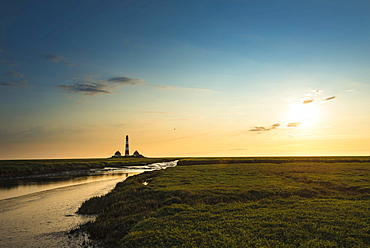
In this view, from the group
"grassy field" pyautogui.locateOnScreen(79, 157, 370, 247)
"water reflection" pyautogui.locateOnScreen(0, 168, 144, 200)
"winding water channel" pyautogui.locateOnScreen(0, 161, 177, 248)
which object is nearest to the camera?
"grassy field" pyautogui.locateOnScreen(79, 157, 370, 247)

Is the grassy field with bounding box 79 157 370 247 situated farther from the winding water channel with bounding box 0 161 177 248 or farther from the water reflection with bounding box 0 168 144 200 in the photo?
the water reflection with bounding box 0 168 144 200

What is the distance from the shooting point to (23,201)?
31094mm

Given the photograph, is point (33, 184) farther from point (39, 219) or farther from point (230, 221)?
point (230, 221)

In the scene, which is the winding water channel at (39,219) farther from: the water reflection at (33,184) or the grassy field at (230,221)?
the water reflection at (33,184)

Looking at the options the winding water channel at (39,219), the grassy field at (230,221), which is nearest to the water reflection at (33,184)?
the winding water channel at (39,219)

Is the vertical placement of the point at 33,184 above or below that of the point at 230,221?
→ below

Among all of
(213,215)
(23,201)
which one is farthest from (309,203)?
(23,201)

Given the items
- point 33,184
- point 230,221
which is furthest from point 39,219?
point 33,184

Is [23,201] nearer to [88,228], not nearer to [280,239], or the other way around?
[88,228]

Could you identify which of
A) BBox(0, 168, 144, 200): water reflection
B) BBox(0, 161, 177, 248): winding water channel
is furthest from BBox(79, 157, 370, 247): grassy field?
BBox(0, 168, 144, 200): water reflection

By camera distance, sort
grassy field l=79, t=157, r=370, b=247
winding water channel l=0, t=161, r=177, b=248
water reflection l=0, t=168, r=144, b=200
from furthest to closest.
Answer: water reflection l=0, t=168, r=144, b=200, winding water channel l=0, t=161, r=177, b=248, grassy field l=79, t=157, r=370, b=247

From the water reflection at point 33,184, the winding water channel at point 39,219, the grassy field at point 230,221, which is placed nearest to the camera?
the grassy field at point 230,221

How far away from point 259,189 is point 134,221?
47.0ft

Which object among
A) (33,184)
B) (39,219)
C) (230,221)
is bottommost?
(39,219)
